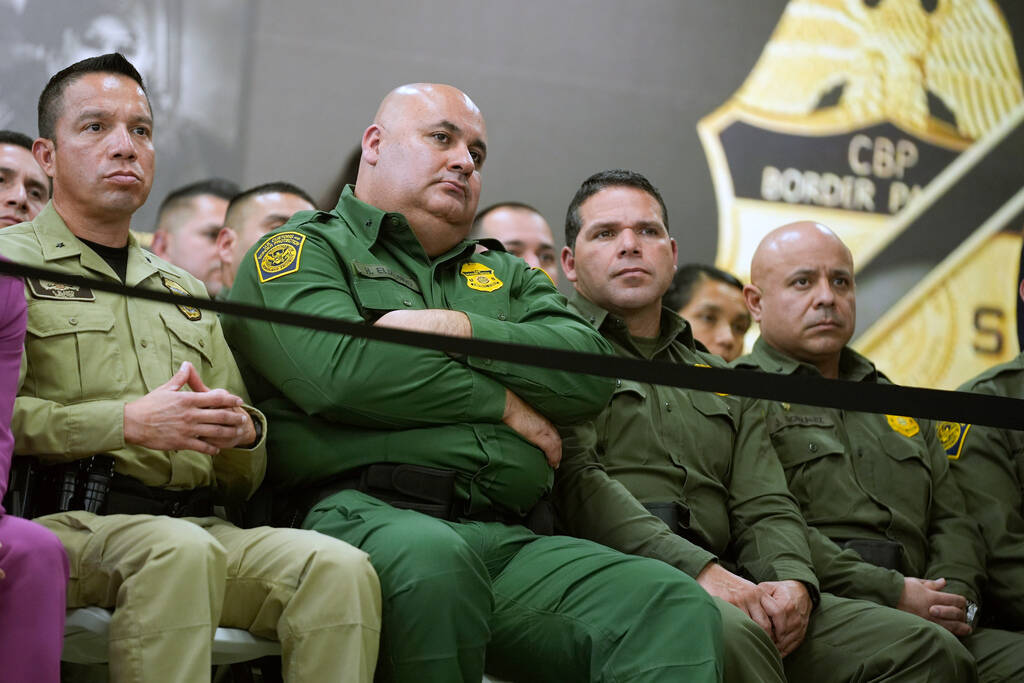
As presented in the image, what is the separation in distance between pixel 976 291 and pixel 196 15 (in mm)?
3506

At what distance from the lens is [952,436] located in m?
3.03

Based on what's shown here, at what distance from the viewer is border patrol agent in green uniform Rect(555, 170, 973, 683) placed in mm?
2303

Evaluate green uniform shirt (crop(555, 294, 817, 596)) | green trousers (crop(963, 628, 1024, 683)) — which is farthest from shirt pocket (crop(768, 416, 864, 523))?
green trousers (crop(963, 628, 1024, 683))

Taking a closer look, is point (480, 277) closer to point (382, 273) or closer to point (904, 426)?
point (382, 273)

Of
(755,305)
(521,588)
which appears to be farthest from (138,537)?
(755,305)

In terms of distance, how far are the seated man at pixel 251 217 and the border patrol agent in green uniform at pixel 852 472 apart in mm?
1335

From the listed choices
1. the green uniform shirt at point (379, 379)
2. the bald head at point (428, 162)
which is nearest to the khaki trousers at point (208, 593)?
the green uniform shirt at point (379, 379)

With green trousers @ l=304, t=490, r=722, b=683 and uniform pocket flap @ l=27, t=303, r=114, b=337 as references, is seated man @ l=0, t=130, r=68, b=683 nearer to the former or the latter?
uniform pocket flap @ l=27, t=303, r=114, b=337

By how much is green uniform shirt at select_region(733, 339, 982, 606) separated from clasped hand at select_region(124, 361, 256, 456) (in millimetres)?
1290

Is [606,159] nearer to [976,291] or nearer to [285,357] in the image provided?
[976,291]

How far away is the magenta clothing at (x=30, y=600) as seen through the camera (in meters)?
1.59

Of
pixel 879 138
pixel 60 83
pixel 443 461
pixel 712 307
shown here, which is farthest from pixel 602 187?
pixel 879 138

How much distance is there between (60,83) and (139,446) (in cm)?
81

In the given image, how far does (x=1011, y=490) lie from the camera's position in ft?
9.53
